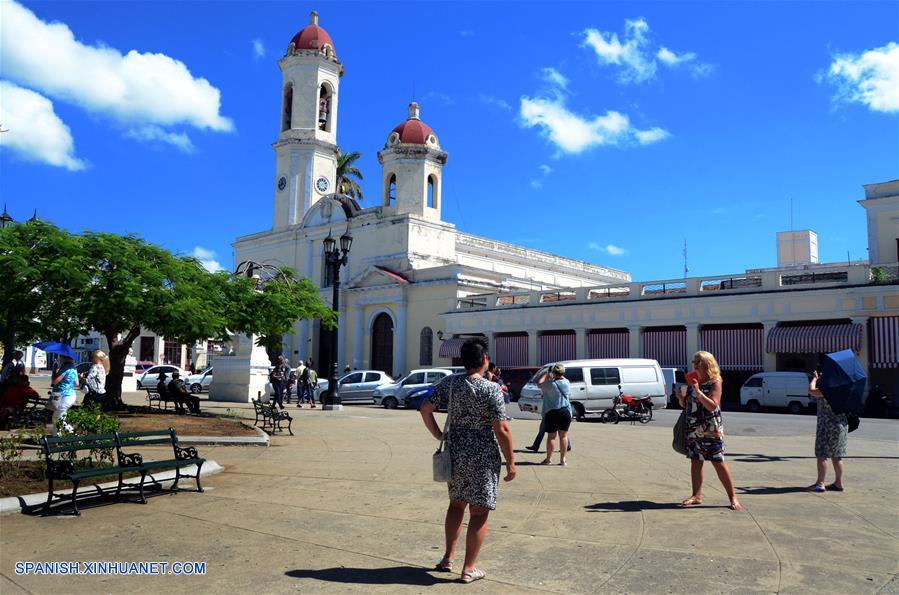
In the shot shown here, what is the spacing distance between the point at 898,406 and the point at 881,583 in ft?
84.4

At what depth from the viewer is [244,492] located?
8.06 m

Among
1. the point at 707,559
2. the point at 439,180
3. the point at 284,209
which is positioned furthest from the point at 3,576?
the point at 284,209

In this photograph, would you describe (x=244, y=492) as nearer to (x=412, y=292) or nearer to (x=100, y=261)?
(x=100, y=261)

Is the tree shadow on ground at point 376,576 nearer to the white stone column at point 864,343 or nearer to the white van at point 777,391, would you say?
the white van at point 777,391

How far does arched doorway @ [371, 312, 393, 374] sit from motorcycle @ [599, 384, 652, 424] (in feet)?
81.5

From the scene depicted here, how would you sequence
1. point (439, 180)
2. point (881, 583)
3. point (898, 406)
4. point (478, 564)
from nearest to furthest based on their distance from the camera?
point (881, 583), point (478, 564), point (898, 406), point (439, 180)

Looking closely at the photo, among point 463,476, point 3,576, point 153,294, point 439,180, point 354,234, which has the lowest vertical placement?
point 3,576

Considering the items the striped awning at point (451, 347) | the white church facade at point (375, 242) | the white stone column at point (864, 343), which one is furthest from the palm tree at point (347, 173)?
the white stone column at point (864, 343)

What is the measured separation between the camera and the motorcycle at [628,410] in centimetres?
2027

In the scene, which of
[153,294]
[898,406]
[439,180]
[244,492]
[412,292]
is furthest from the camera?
[439,180]

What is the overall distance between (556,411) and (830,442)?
365 cm

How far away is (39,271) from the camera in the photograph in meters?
14.1

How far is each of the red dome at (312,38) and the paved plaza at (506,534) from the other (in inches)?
1732

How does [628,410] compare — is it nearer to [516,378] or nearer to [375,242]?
[516,378]
